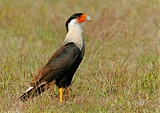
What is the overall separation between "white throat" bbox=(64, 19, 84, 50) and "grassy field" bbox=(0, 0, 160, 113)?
0.30 metres

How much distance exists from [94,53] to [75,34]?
1897mm

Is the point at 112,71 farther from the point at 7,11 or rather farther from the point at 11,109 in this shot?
the point at 7,11

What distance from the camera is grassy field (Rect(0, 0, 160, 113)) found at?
5.73m

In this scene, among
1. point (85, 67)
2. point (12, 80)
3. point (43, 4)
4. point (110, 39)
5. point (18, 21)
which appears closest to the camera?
point (12, 80)

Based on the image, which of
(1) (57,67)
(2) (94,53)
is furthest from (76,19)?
(2) (94,53)

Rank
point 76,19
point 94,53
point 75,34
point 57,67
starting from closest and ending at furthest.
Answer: point 57,67 < point 75,34 < point 76,19 < point 94,53

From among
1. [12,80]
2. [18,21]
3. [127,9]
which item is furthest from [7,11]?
[12,80]

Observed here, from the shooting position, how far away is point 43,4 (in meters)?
11.4

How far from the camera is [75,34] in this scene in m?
6.39

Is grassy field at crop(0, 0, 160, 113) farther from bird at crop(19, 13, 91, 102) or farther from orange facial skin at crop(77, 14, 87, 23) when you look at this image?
orange facial skin at crop(77, 14, 87, 23)

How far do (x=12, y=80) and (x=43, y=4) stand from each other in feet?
16.6

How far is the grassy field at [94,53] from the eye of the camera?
Answer: 18.8 feet

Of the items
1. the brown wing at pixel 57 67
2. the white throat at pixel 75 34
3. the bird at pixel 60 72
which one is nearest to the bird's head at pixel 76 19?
the white throat at pixel 75 34

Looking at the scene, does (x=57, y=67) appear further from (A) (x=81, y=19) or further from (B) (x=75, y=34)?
(A) (x=81, y=19)
